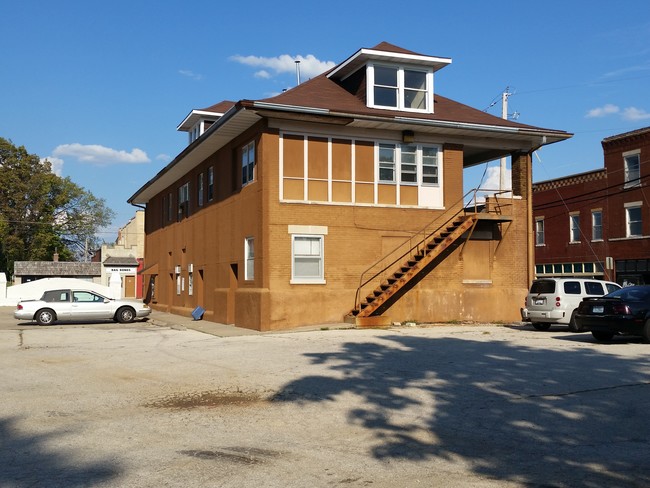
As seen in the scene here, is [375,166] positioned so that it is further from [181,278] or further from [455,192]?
[181,278]

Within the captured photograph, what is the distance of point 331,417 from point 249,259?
50.9ft

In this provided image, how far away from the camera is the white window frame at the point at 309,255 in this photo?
22.6m

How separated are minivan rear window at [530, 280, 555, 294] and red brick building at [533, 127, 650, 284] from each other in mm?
16895

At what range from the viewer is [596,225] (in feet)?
139

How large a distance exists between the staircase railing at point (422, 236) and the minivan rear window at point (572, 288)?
14.9ft

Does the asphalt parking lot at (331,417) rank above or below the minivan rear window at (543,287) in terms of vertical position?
below

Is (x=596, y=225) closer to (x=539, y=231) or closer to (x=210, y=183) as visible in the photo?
(x=539, y=231)

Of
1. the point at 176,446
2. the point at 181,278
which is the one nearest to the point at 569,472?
the point at 176,446

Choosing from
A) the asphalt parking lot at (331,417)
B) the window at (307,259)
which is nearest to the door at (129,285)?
the window at (307,259)

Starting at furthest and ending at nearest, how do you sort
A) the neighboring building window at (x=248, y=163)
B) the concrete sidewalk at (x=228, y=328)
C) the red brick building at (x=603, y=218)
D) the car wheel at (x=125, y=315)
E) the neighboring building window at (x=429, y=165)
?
the red brick building at (x=603, y=218)
the car wheel at (x=125, y=315)
the neighboring building window at (x=429, y=165)
the neighboring building window at (x=248, y=163)
the concrete sidewalk at (x=228, y=328)

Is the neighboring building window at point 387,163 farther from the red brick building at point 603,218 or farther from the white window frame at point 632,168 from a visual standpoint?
the white window frame at point 632,168

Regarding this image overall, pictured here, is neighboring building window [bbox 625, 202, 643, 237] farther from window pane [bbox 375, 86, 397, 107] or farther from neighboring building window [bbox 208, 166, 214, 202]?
neighboring building window [bbox 208, 166, 214, 202]

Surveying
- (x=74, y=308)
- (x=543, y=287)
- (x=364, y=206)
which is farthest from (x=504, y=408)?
(x=74, y=308)

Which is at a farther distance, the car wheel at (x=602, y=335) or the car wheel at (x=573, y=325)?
the car wheel at (x=573, y=325)
